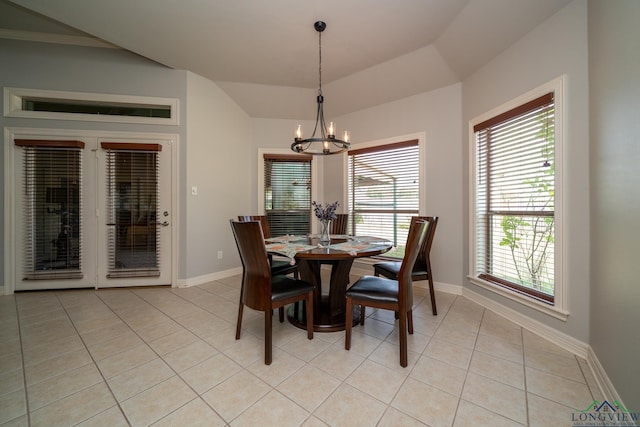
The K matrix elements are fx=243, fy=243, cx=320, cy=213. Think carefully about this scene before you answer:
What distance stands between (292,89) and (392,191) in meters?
2.27

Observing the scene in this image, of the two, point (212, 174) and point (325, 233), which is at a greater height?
point (212, 174)

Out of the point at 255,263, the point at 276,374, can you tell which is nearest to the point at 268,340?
the point at 276,374

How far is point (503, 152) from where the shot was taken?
253cm

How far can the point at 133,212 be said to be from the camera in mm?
3402

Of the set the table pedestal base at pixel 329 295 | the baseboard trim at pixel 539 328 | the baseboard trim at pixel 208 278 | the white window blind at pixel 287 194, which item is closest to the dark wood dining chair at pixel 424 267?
the table pedestal base at pixel 329 295

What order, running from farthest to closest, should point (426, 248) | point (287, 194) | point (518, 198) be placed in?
point (287, 194), point (426, 248), point (518, 198)

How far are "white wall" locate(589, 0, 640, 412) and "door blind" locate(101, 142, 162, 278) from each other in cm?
440

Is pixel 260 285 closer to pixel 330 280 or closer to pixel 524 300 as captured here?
pixel 330 280

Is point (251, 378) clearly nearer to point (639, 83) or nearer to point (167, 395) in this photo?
point (167, 395)

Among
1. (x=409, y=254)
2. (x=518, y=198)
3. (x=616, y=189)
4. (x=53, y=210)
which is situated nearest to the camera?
(x=616, y=189)

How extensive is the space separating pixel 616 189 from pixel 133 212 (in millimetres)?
4775

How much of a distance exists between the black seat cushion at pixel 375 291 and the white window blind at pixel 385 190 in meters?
1.79

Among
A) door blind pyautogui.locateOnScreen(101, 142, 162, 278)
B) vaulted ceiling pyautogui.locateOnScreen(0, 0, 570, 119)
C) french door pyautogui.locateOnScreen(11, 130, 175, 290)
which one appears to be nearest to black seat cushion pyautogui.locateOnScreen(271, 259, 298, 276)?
french door pyautogui.locateOnScreen(11, 130, 175, 290)

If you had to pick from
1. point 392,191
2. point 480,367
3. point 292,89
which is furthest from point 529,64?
point 292,89
